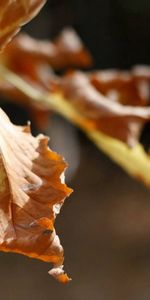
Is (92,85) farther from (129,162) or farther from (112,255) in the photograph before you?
(112,255)

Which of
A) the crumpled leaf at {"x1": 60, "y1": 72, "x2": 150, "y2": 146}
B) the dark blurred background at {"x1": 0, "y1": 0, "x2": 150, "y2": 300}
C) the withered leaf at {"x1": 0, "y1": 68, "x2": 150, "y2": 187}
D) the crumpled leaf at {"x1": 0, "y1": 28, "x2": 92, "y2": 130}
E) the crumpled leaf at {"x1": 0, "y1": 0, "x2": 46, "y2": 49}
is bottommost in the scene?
the dark blurred background at {"x1": 0, "y1": 0, "x2": 150, "y2": 300}

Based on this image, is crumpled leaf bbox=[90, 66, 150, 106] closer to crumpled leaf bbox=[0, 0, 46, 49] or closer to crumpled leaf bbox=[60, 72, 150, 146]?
crumpled leaf bbox=[60, 72, 150, 146]

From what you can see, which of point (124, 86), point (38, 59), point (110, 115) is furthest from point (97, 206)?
point (110, 115)

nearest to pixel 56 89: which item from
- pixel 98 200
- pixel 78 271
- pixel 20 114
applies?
pixel 78 271

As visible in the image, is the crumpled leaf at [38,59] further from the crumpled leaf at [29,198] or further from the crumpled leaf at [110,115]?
the crumpled leaf at [29,198]

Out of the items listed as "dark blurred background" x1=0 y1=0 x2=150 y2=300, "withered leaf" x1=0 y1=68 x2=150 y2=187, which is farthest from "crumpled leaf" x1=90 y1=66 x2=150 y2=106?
"dark blurred background" x1=0 y1=0 x2=150 y2=300

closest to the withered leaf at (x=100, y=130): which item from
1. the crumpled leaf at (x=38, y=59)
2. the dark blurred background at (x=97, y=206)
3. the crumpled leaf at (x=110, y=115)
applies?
the crumpled leaf at (x=110, y=115)

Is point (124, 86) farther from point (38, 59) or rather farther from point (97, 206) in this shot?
point (97, 206)
